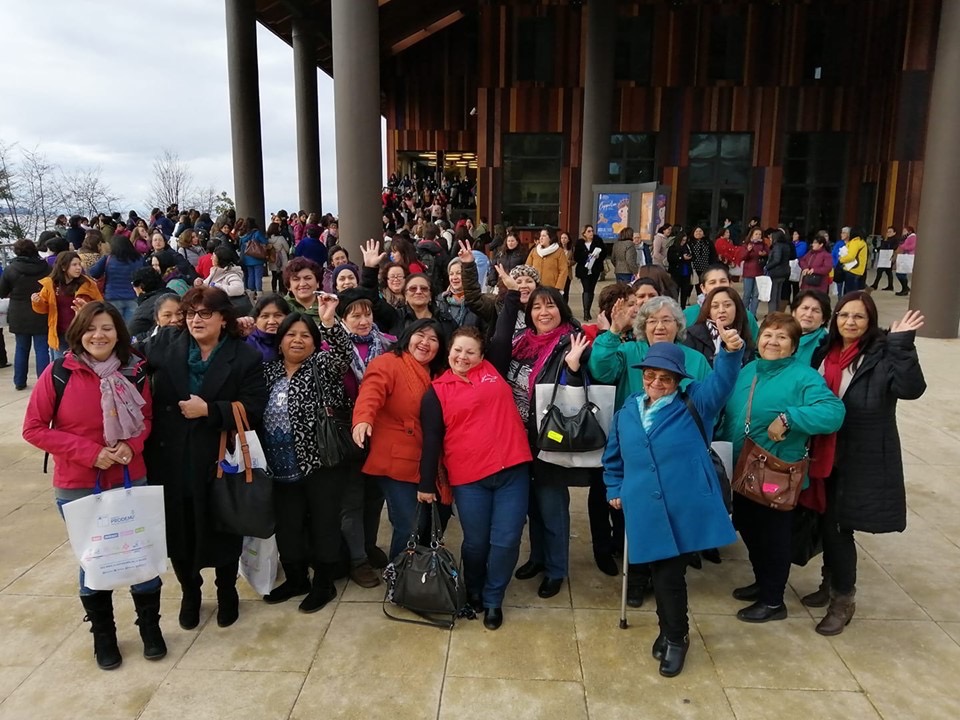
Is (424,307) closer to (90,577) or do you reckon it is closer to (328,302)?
(328,302)

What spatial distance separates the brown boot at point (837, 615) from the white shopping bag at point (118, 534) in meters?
3.32

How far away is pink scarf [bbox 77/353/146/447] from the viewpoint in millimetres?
3221

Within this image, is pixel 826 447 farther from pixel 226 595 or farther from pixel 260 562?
pixel 226 595

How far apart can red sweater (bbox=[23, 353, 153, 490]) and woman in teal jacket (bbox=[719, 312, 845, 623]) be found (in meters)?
2.97

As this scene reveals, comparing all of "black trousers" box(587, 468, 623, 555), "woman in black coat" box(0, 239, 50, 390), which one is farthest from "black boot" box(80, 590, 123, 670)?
"woman in black coat" box(0, 239, 50, 390)

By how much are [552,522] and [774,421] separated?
130cm

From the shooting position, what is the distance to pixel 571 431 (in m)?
3.75

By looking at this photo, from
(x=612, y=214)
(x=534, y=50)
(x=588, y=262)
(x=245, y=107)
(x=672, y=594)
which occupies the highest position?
(x=534, y=50)

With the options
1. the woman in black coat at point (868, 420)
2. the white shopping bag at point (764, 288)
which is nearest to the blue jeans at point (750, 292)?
the white shopping bag at point (764, 288)

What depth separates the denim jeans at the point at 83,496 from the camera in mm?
3317

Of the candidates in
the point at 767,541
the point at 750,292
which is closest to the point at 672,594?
the point at 767,541

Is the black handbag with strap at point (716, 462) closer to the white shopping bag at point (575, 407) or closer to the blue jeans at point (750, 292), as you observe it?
the white shopping bag at point (575, 407)

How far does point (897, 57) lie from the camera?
68.2 ft

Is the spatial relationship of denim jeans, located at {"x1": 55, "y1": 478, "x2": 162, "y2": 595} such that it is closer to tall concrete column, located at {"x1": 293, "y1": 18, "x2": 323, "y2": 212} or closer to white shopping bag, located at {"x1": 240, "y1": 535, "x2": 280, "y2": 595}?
white shopping bag, located at {"x1": 240, "y1": 535, "x2": 280, "y2": 595}
